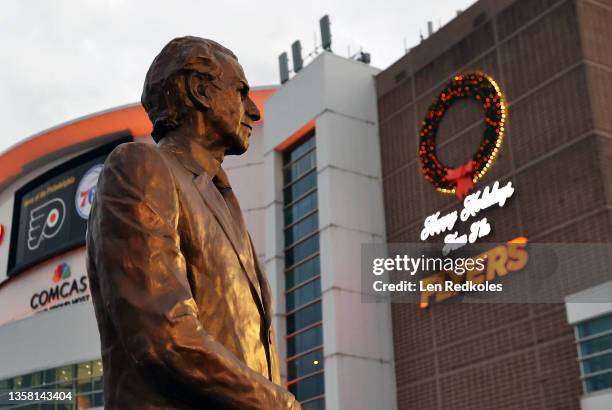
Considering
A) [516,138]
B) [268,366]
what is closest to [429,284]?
[516,138]

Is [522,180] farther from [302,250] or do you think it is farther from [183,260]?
[183,260]

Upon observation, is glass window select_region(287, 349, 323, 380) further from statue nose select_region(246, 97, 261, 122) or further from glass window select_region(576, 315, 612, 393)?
statue nose select_region(246, 97, 261, 122)

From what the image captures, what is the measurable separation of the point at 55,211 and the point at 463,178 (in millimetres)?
25648

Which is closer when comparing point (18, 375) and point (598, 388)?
point (598, 388)

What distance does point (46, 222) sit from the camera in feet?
151

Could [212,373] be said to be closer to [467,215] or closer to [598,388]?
[598,388]

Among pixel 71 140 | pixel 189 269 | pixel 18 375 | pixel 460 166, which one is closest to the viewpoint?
pixel 189 269

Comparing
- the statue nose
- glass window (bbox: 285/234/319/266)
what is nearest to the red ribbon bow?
glass window (bbox: 285/234/319/266)

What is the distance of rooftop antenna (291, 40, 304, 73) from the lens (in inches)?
1471

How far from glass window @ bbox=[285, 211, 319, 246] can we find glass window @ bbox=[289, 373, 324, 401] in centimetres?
485

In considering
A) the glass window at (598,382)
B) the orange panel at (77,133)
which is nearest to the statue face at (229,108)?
the glass window at (598,382)

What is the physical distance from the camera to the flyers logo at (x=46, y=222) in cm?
4536

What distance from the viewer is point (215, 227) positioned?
2.50m

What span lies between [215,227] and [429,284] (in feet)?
81.6
